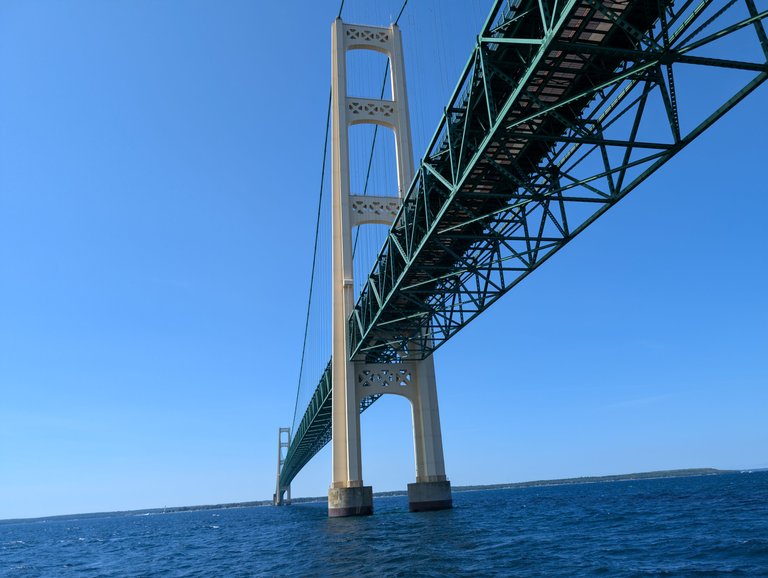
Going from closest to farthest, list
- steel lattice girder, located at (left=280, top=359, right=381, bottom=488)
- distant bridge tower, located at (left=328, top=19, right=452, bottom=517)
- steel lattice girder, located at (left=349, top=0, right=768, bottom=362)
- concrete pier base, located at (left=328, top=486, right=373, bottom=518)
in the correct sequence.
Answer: steel lattice girder, located at (left=349, top=0, right=768, bottom=362)
concrete pier base, located at (left=328, top=486, right=373, bottom=518)
distant bridge tower, located at (left=328, top=19, right=452, bottom=517)
steel lattice girder, located at (left=280, top=359, right=381, bottom=488)

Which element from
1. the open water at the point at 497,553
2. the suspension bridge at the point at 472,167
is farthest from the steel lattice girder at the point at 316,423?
the open water at the point at 497,553

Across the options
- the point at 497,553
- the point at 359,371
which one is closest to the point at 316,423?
the point at 359,371

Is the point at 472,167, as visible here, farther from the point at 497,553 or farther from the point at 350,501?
the point at 350,501

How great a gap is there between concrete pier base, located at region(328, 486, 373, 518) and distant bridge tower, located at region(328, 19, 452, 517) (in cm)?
4

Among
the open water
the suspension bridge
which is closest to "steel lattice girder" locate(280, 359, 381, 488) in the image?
the suspension bridge

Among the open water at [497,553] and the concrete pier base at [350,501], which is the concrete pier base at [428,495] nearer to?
the concrete pier base at [350,501]

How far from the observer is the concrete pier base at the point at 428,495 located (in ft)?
96.0

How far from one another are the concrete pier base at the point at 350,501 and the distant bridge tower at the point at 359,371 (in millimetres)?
43

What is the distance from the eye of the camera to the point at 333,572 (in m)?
13.6

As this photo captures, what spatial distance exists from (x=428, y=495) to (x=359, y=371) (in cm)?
663

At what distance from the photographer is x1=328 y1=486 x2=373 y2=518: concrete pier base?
28.7 meters

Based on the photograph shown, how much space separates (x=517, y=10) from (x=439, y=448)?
71.7ft

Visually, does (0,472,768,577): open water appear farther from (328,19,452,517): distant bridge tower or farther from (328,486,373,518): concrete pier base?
(328,19,452,517): distant bridge tower

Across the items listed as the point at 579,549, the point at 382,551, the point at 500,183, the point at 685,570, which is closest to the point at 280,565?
the point at 382,551
